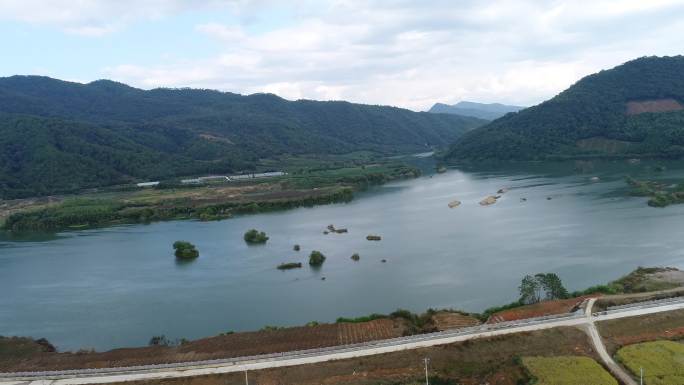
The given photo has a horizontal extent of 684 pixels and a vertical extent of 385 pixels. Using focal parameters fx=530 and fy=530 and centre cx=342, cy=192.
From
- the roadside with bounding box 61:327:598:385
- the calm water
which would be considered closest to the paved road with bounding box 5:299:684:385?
the roadside with bounding box 61:327:598:385

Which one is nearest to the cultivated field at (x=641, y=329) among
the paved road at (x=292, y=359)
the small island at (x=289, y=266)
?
the paved road at (x=292, y=359)

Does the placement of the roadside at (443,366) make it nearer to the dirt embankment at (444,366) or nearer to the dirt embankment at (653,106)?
the dirt embankment at (444,366)

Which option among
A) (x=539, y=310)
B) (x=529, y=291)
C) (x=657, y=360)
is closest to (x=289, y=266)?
(x=529, y=291)

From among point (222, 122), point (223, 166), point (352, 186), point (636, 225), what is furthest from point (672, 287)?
point (222, 122)

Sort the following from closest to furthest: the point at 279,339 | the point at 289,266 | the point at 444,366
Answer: the point at 444,366, the point at 279,339, the point at 289,266

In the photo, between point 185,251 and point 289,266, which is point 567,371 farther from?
point 185,251
